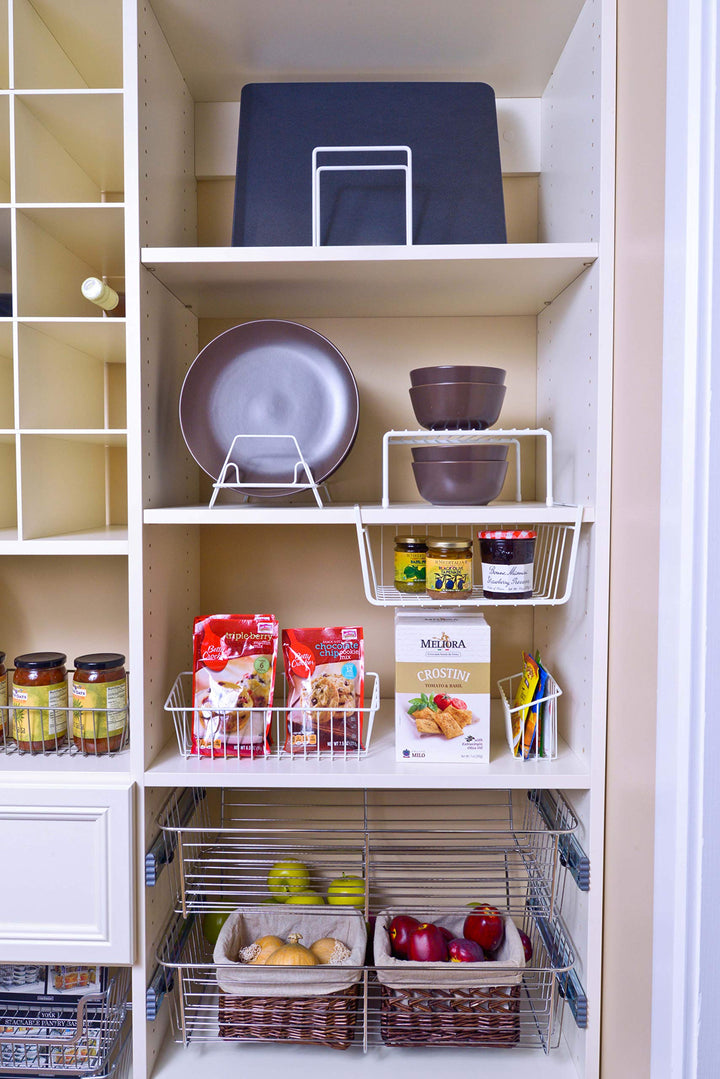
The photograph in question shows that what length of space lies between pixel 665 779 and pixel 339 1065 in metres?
0.79

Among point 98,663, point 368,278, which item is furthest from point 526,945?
point 368,278

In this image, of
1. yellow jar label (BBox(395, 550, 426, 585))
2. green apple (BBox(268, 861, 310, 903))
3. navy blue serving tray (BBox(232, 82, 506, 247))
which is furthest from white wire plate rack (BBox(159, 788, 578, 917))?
navy blue serving tray (BBox(232, 82, 506, 247))

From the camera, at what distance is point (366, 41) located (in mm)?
1282

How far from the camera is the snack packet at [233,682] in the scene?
1.21 meters

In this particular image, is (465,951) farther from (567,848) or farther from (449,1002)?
(567,848)

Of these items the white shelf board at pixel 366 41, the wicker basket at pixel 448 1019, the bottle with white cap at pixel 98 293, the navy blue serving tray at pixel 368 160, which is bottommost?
the wicker basket at pixel 448 1019

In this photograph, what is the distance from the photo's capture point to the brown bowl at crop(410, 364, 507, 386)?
1132 mm

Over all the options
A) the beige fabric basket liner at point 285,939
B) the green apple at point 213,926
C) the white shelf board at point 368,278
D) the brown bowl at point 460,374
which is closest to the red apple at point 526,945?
the beige fabric basket liner at point 285,939

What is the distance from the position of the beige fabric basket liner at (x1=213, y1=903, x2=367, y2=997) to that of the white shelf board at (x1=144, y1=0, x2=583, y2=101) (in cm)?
155

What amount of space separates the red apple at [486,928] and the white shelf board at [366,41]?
5.16 ft

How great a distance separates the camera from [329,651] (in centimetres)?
123

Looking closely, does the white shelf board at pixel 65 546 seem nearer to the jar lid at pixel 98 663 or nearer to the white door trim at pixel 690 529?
the jar lid at pixel 98 663

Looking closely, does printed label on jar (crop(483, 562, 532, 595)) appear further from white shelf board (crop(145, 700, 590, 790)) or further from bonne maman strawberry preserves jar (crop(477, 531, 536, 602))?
white shelf board (crop(145, 700, 590, 790))

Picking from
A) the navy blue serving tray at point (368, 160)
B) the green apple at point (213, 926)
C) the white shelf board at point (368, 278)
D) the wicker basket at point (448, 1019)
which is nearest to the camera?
the white shelf board at point (368, 278)
